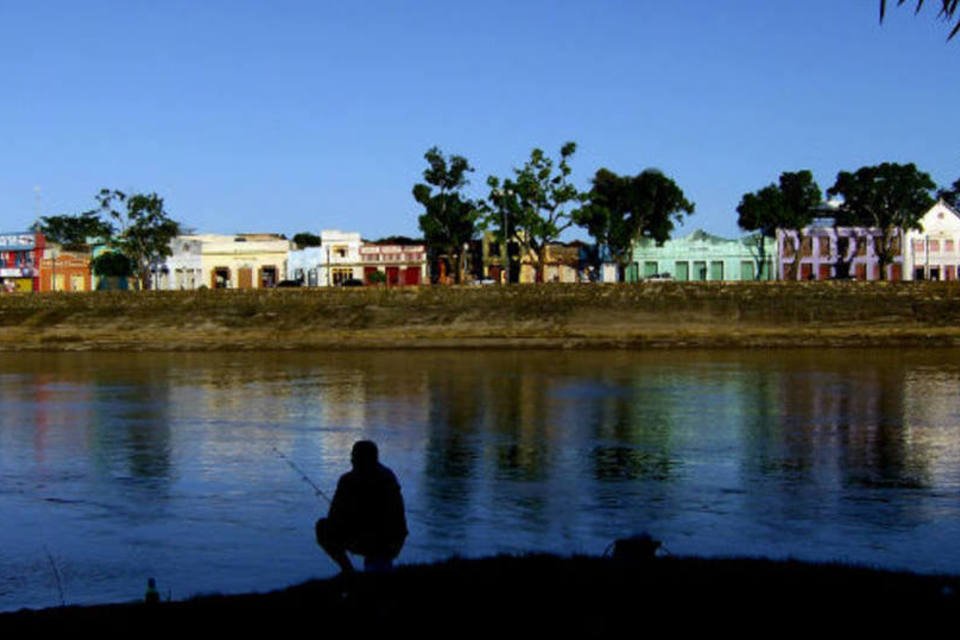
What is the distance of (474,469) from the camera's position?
22.2 meters

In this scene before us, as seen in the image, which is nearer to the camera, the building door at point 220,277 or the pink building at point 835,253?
the pink building at point 835,253

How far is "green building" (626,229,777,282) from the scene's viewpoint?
372 feet

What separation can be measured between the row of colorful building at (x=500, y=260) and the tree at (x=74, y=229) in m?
4.21

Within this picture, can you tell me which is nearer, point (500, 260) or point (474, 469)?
point (474, 469)

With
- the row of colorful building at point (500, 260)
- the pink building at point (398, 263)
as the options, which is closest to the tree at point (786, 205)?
the row of colorful building at point (500, 260)

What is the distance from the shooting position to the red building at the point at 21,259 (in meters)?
124

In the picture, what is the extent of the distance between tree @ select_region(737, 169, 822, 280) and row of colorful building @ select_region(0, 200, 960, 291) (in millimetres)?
1937

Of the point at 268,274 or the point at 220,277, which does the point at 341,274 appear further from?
the point at 220,277

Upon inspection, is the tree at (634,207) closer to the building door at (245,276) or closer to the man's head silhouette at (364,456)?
the building door at (245,276)

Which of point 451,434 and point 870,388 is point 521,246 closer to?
point 870,388

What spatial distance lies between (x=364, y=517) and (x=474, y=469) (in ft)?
38.0

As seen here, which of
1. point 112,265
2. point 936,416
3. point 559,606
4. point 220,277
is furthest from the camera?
point 220,277

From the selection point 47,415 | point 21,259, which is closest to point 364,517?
point 47,415

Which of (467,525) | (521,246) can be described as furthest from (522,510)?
(521,246)
